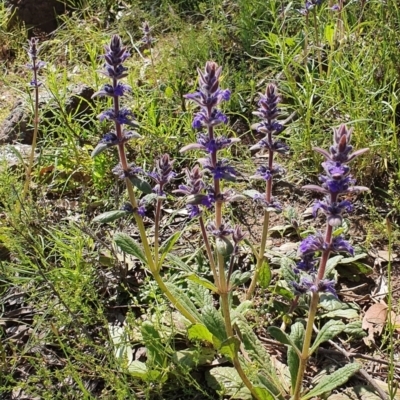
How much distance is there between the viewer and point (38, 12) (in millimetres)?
6055

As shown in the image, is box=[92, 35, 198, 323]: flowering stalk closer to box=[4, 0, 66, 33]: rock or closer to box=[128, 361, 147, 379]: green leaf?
box=[128, 361, 147, 379]: green leaf

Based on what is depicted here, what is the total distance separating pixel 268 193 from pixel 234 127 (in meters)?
1.75

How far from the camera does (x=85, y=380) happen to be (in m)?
2.43

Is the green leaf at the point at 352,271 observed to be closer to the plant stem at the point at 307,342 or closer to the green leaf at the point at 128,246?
the plant stem at the point at 307,342

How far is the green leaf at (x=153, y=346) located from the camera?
2.28 m

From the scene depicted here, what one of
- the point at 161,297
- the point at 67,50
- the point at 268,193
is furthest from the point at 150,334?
the point at 67,50

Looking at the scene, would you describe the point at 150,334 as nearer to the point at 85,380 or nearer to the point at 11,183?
the point at 85,380

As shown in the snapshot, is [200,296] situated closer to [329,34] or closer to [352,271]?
[352,271]

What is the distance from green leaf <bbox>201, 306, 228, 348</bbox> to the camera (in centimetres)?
216

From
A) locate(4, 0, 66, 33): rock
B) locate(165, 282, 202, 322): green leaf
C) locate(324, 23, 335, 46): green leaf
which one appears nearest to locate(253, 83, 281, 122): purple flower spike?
locate(165, 282, 202, 322): green leaf

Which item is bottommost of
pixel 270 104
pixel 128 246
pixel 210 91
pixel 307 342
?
pixel 307 342

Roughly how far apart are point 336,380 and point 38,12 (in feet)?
18.1

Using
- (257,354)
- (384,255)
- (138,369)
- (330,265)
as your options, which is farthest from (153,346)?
(384,255)

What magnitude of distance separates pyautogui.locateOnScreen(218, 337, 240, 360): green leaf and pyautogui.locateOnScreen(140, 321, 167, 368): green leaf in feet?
1.20
